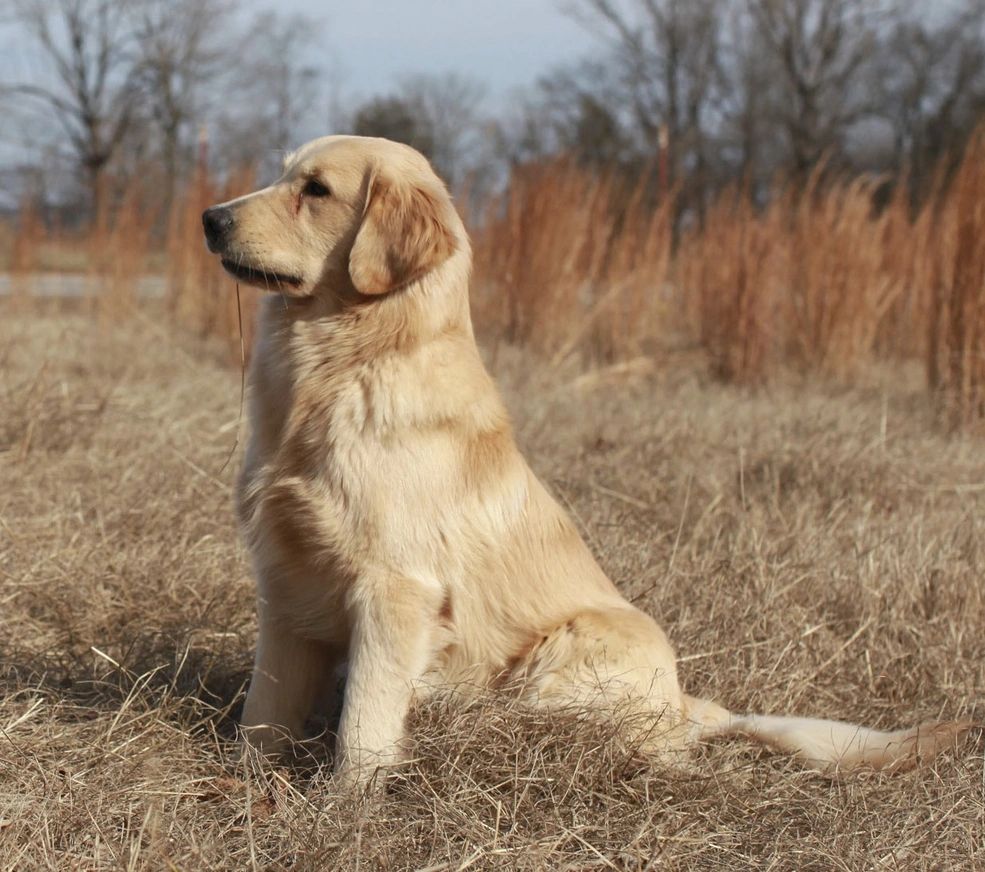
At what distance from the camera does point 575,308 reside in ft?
25.5

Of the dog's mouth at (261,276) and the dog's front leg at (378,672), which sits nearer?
the dog's front leg at (378,672)

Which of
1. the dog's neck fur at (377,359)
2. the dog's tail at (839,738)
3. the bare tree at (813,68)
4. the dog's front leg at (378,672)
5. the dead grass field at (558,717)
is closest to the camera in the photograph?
the dead grass field at (558,717)

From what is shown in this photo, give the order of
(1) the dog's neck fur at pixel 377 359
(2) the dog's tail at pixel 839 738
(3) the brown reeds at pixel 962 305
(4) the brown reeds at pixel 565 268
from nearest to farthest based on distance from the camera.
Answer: (1) the dog's neck fur at pixel 377 359, (2) the dog's tail at pixel 839 738, (3) the brown reeds at pixel 962 305, (4) the brown reeds at pixel 565 268

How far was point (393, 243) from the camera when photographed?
2.33 meters

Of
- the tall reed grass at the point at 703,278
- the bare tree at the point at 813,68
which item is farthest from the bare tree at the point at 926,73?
→ the tall reed grass at the point at 703,278

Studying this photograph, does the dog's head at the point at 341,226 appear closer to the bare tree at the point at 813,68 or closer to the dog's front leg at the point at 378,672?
the dog's front leg at the point at 378,672

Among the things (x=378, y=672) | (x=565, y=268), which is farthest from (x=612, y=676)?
(x=565, y=268)

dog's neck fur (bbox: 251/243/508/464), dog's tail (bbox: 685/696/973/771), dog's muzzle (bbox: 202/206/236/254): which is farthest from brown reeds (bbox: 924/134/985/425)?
dog's muzzle (bbox: 202/206/236/254)

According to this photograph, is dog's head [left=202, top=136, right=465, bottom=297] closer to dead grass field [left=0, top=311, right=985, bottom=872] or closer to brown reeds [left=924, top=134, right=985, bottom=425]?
dead grass field [left=0, top=311, right=985, bottom=872]

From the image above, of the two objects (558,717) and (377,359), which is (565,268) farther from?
(558,717)

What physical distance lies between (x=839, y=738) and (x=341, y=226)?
5.52 ft

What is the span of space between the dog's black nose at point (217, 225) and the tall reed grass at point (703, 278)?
207 inches

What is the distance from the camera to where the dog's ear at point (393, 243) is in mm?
2316

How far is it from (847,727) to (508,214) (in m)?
5.80
